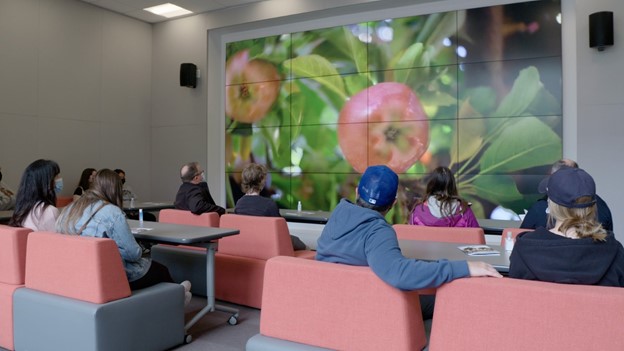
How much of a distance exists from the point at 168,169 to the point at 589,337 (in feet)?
27.1

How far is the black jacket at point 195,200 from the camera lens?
4.46m

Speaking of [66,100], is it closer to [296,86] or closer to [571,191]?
[296,86]

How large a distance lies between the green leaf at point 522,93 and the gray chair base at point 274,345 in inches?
207

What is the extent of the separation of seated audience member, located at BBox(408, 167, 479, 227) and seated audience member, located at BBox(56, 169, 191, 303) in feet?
6.43

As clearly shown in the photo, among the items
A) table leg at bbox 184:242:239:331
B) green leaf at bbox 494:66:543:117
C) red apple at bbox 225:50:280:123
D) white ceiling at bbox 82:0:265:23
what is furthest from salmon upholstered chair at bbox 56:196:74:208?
green leaf at bbox 494:66:543:117

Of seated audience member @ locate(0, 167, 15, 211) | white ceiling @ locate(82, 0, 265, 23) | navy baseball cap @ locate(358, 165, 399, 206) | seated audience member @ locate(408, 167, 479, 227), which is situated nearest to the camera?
navy baseball cap @ locate(358, 165, 399, 206)

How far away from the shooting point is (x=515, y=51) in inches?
243

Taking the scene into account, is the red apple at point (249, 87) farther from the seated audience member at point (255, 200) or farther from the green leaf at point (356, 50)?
the seated audience member at point (255, 200)

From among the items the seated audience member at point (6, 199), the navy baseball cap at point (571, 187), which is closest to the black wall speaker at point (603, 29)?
the navy baseball cap at point (571, 187)

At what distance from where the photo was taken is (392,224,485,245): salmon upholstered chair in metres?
3.00

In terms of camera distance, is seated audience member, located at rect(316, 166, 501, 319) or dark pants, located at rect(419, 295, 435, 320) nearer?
seated audience member, located at rect(316, 166, 501, 319)

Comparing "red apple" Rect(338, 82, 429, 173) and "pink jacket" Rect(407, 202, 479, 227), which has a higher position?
"red apple" Rect(338, 82, 429, 173)

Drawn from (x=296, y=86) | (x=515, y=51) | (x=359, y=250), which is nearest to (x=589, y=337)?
(x=359, y=250)

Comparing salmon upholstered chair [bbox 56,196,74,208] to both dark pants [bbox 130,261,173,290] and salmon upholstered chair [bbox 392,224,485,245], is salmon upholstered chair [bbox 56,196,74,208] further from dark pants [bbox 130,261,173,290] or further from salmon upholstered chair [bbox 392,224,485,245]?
salmon upholstered chair [bbox 392,224,485,245]
